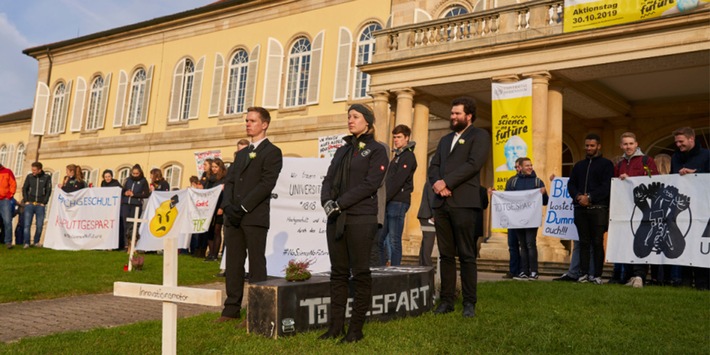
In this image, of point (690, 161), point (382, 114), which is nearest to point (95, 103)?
point (382, 114)

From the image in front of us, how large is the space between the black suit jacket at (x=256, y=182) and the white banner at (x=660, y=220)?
5.91 metres

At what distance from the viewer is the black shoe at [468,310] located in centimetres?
598

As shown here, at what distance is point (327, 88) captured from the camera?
24359 millimetres

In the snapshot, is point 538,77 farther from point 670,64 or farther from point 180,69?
point 180,69

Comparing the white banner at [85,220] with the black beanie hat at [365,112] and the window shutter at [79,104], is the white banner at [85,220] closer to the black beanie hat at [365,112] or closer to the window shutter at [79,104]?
the black beanie hat at [365,112]

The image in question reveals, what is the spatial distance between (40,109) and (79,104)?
2966 mm

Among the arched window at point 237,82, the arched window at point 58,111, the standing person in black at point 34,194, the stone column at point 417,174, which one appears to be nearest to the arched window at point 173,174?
the arched window at point 237,82

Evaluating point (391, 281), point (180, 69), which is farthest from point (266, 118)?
point (180, 69)

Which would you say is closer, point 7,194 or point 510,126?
point 7,194

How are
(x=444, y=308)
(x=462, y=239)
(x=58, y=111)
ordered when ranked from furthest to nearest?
(x=58, y=111)
(x=444, y=308)
(x=462, y=239)

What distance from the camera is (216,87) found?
1102 inches

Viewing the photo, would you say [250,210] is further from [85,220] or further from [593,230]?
[85,220]

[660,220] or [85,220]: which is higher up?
[660,220]

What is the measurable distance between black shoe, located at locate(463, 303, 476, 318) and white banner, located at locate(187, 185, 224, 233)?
893 centimetres
